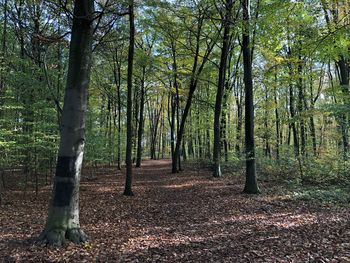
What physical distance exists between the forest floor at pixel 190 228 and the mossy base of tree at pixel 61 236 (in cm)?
14

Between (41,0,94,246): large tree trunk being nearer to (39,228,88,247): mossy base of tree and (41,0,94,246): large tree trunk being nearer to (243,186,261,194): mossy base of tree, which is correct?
(39,228,88,247): mossy base of tree

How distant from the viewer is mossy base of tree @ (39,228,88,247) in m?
5.18

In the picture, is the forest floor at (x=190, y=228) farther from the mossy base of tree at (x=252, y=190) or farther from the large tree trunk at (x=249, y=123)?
the large tree trunk at (x=249, y=123)

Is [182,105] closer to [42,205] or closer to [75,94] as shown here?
[42,205]

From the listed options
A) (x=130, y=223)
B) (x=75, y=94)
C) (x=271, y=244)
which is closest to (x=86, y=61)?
(x=75, y=94)

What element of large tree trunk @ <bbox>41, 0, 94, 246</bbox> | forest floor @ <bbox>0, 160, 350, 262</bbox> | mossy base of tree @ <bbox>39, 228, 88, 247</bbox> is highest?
large tree trunk @ <bbox>41, 0, 94, 246</bbox>

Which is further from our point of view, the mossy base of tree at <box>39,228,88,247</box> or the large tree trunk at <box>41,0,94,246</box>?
the large tree trunk at <box>41,0,94,246</box>

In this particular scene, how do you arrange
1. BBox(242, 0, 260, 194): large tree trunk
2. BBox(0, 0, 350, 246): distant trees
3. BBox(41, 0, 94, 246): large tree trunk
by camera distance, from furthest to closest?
BBox(242, 0, 260, 194): large tree trunk, BBox(0, 0, 350, 246): distant trees, BBox(41, 0, 94, 246): large tree trunk

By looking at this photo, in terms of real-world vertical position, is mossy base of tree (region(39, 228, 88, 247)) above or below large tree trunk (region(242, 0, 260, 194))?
below

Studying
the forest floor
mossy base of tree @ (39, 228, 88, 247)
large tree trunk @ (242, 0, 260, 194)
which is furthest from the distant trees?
the forest floor

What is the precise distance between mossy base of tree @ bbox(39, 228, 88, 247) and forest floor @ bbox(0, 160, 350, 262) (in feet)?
0.46

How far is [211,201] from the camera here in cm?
987

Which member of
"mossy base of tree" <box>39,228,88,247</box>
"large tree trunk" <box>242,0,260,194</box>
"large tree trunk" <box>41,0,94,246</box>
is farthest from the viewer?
"large tree trunk" <box>242,0,260,194</box>

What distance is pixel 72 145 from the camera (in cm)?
551
